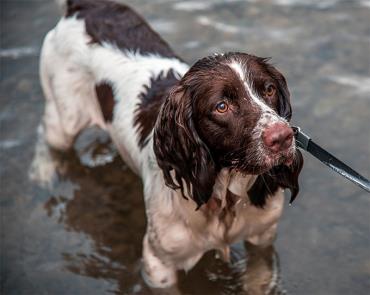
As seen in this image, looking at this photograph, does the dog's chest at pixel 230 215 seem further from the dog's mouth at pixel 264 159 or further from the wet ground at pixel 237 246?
the wet ground at pixel 237 246

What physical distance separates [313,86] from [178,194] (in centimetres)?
270

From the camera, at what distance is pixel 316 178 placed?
5254 millimetres

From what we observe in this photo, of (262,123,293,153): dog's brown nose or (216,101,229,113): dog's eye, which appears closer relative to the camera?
(262,123,293,153): dog's brown nose

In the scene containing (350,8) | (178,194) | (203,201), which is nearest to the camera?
(203,201)

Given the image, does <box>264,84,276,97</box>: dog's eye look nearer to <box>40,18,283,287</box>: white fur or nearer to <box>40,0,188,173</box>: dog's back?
<box>40,18,283,287</box>: white fur

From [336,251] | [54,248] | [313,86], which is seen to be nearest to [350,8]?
[313,86]

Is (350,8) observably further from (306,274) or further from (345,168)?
(345,168)

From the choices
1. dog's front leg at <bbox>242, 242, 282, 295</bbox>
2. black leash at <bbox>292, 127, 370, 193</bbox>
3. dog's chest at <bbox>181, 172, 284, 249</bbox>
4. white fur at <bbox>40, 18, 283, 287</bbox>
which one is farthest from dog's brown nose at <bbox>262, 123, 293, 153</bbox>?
dog's front leg at <bbox>242, 242, 282, 295</bbox>

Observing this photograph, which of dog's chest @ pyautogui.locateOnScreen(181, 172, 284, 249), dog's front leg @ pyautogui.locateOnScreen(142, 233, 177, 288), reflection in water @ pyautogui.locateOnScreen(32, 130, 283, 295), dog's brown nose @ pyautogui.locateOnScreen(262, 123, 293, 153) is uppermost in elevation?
dog's brown nose @ pyautogui.locateOnScreen(262, 123, 293, 153)

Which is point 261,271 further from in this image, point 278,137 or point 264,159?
point 278,137

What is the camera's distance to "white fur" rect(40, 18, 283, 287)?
381 cm

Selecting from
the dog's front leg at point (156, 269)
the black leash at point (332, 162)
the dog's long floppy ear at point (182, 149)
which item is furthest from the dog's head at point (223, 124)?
the dog's front leg at point (156, 269)

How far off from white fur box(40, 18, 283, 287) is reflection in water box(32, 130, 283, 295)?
0.99ft

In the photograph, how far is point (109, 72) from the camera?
459cm
